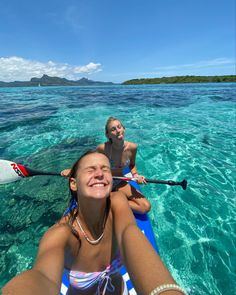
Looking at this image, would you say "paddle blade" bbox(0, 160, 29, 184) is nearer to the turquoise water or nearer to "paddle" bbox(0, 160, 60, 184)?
"paddle" bbox(0, 160, 60, 184)

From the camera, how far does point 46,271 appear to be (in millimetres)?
Result: 1721

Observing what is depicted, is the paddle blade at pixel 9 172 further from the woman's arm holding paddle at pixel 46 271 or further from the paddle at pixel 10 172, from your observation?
the woman's arm holding paddle at pixel 46 271

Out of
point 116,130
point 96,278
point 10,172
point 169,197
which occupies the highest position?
point 116,130

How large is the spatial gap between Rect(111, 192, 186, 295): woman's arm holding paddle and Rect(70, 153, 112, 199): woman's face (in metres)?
0.36

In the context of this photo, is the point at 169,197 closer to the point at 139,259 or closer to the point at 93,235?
the point at 93,235

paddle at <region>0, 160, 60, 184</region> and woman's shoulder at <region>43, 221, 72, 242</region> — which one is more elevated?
woman's shoulder at <region>43, 221, 72, 242</region>

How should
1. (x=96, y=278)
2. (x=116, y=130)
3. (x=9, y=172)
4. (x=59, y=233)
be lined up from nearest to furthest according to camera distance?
(x=59, y=233)
(x=96, y=278)
(x=116, y=130)
(x=9, y=172)

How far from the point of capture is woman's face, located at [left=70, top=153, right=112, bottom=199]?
90.2 inches

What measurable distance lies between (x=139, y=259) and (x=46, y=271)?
73 centimetres

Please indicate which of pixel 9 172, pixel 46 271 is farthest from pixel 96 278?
pixel 9 172

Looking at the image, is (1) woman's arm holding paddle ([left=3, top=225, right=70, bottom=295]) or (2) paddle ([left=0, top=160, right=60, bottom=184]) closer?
(1) woman's arm holding paddle ([left=3, top=225, right=70, bottom=295])

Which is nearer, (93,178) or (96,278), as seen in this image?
(93,178)

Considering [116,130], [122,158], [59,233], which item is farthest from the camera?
[122,158]

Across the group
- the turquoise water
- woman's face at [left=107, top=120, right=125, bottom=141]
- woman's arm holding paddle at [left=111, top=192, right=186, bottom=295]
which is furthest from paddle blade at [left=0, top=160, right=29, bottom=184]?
woman's arm holding paddle at [left=111, top=192, right=186, bottom=295]
